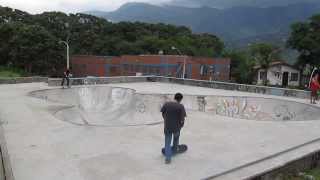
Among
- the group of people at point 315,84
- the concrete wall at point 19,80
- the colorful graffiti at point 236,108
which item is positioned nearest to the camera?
the group of people at point 315,84

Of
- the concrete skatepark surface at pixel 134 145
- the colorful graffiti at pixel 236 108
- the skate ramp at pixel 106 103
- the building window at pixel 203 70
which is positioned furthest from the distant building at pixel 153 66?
the concrete skatepark surface at pixel 134 145

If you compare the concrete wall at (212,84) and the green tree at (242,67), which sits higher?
the green tree at (242,67)

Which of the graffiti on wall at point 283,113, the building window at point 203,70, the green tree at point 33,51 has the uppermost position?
the green tree at point 33,51

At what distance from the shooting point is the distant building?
47.4 meters

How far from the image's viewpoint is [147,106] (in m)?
18.4

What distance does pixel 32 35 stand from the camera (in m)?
46.3

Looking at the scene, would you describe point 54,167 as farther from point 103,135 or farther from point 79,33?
point 79,33

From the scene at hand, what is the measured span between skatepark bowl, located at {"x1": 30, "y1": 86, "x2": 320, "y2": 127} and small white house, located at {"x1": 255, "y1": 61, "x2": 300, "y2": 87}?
4169cm

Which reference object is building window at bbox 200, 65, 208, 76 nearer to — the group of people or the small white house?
the small white house

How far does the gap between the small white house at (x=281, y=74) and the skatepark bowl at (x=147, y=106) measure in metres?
41.7

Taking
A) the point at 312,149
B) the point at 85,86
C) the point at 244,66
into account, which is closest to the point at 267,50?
the point at 244,66

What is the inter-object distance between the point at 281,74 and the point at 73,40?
39.1 m

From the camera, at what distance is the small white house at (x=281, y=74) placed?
58.2 metres

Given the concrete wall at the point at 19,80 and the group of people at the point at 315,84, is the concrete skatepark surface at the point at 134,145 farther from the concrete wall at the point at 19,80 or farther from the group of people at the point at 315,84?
the concrete wall at the point at 19,80
